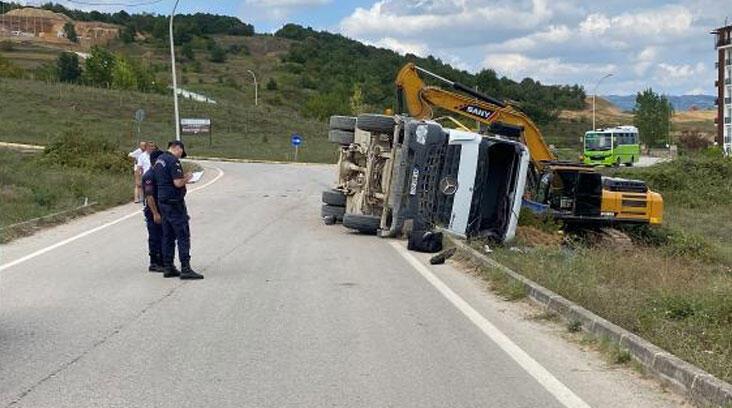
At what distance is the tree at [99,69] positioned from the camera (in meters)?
104

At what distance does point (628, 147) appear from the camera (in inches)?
2269

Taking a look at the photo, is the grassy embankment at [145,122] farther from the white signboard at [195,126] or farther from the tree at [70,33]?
the tree at [70,33]

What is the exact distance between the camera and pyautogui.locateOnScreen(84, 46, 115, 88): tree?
10400cm

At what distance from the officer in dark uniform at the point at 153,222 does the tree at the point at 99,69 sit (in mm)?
96694

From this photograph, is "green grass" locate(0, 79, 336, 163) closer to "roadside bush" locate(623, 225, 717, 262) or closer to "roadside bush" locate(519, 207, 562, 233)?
"roadside bush" locate(623, 225, 717, 262)

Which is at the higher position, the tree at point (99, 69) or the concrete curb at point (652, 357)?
the concrete curb at point (652, 357)

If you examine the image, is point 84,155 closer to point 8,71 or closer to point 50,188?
point 50,188

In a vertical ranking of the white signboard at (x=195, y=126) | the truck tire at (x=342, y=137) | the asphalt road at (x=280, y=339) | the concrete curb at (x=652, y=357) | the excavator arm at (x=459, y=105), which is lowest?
the white signboard at (x=195, y=126)

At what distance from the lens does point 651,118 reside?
98188 mm

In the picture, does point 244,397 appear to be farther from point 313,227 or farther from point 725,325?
point 313,227

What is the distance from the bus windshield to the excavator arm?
39.9 m

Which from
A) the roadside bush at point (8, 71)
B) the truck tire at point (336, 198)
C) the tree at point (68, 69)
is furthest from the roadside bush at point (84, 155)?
the tree at point (68, 69)

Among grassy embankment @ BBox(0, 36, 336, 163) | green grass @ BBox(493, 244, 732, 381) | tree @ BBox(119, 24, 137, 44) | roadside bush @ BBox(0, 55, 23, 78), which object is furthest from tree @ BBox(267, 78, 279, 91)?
green grass @ BBox(493, 244, 732, 381)

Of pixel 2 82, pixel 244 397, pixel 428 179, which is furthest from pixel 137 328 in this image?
pixel 2 82
